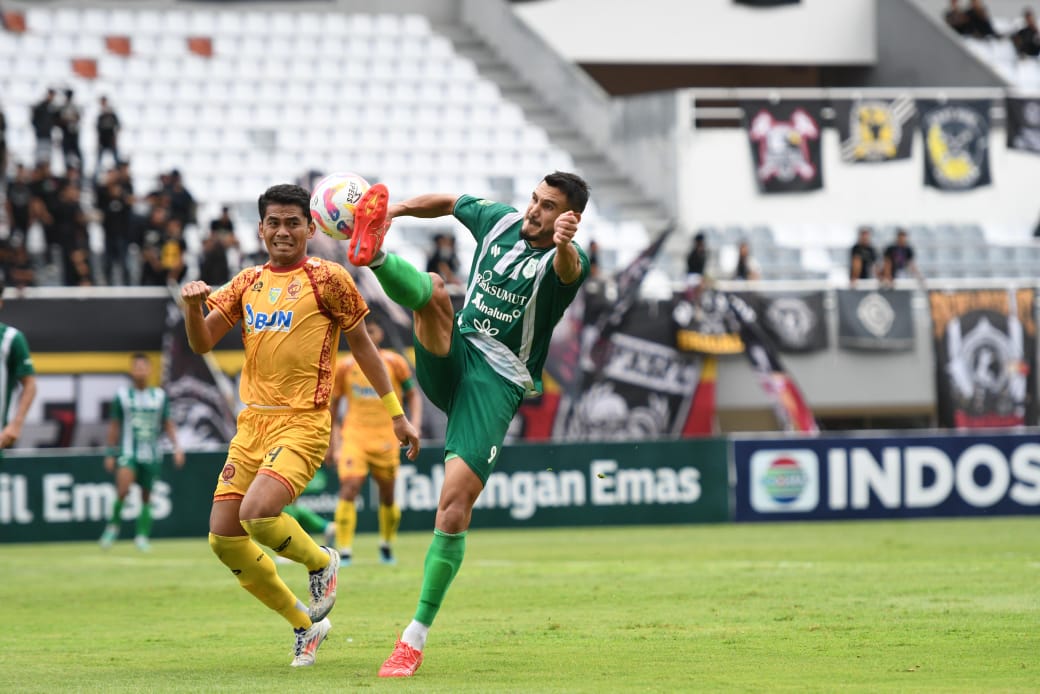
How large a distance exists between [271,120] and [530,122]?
5.44 meters

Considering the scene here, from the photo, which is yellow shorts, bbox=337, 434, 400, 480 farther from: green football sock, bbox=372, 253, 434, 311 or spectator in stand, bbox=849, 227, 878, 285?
spectator in stand, bbox=849, 227, 878, 285

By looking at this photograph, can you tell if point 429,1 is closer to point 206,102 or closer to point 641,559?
point 206,102

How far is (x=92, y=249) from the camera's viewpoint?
28781mm

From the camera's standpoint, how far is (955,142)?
115 ft

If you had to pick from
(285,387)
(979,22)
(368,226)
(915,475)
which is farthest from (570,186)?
(979,22)

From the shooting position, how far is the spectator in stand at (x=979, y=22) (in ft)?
133

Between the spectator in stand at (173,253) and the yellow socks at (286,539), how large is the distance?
17.8 metres

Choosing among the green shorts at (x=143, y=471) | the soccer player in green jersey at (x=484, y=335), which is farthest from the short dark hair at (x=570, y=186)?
the green shorts at (x=143, y=471)

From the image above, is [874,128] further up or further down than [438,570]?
further up

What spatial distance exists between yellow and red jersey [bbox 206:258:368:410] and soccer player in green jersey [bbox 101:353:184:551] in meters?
12.3

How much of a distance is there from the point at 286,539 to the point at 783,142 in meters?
25.9

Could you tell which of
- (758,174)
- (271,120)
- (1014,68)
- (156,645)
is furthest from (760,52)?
(156,645)

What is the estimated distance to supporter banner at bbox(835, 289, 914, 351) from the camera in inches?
1174

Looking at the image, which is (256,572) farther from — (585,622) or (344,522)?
(344,522)
